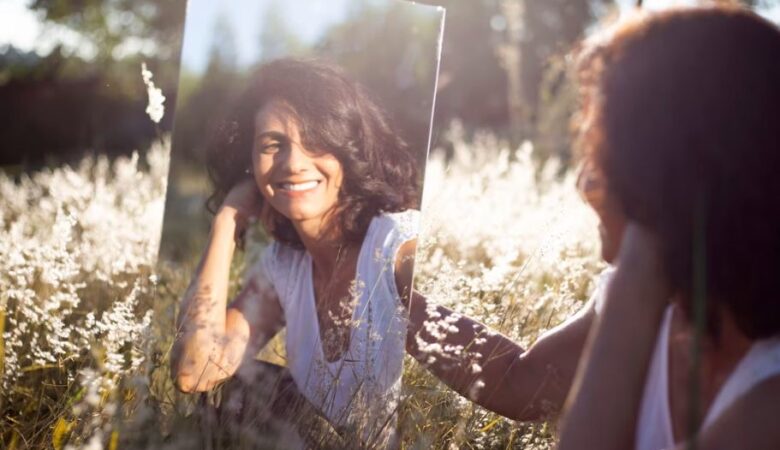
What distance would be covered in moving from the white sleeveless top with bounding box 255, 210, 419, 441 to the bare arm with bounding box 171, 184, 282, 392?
120mm

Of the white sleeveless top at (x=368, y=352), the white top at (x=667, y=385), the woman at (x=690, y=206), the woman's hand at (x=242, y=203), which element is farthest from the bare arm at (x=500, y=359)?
the woman at (x=690, y=206)

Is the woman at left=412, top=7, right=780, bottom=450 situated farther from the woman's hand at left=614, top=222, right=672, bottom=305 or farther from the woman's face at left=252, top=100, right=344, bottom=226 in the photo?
the woman's face at left=252, top=100, right=344, bottom=226

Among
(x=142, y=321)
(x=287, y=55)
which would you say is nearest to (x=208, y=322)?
(x=142, y=321)

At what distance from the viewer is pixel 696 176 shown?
54.6 inches

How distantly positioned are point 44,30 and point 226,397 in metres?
6.72

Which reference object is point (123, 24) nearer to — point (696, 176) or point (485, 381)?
point (485, 381)

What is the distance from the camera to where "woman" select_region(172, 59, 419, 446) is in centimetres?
216

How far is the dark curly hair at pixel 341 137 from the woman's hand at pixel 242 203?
0.02m

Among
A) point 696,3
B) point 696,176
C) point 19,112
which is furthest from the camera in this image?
point 19,112

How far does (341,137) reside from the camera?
2211mm

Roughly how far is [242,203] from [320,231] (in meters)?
0.20

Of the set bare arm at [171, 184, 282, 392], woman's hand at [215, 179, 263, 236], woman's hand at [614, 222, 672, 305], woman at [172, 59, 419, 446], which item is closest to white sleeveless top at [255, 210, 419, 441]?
woman at [172, 59, 419, 446]

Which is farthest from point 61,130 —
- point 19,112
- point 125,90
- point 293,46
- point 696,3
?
point 696,3

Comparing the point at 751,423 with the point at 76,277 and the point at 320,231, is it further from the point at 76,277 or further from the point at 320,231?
the point at 76,277
